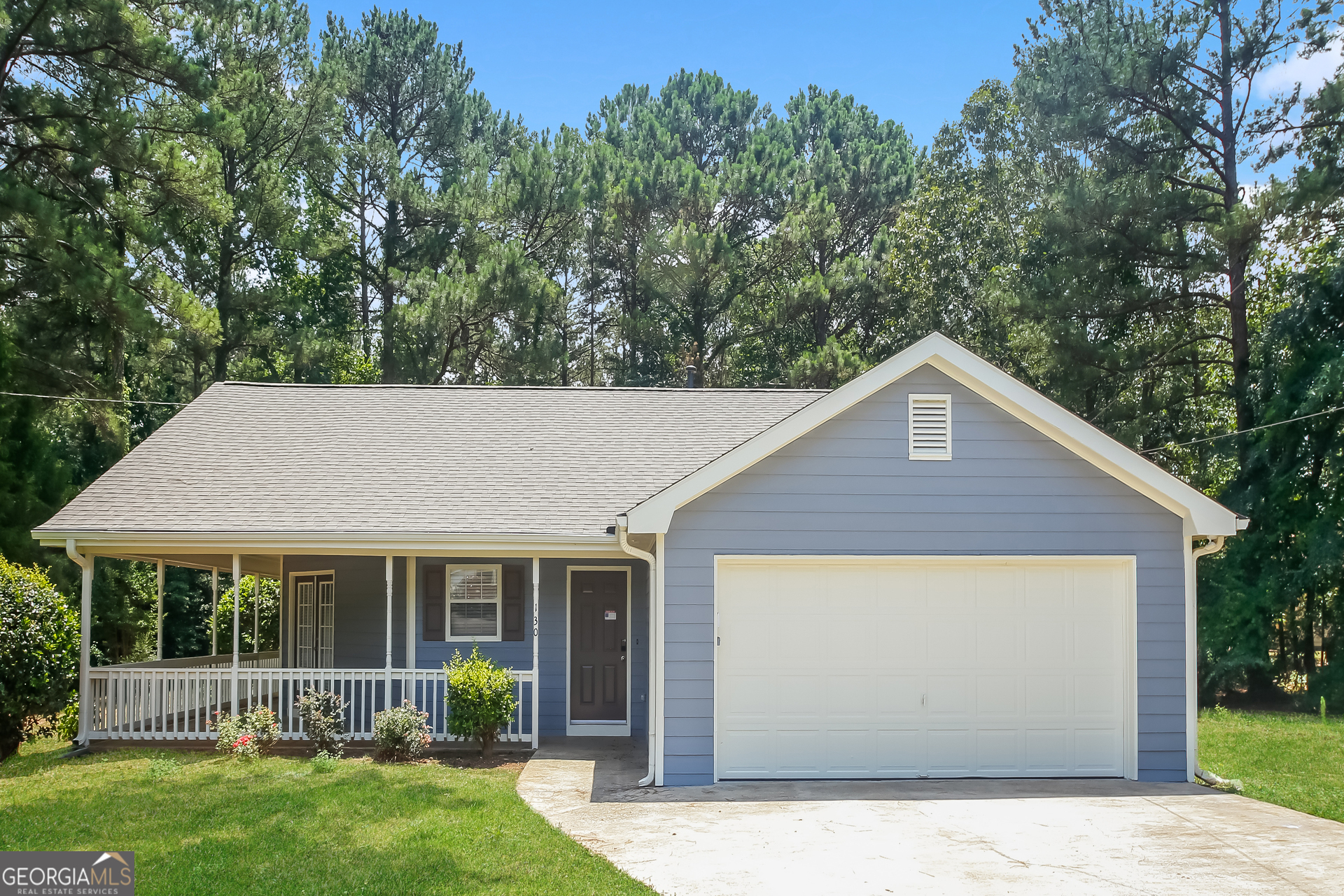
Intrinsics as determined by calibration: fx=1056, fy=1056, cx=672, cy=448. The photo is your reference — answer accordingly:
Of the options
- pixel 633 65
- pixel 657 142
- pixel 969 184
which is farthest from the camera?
pixel 633 65

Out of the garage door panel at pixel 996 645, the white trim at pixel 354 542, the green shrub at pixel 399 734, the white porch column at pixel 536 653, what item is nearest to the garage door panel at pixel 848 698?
the garage door panel at pixel 996 645

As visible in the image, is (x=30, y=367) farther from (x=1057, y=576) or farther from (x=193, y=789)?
(x=1057, y=576)

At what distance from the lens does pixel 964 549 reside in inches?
423

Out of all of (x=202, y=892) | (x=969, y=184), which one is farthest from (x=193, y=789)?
(x=969, y=184)

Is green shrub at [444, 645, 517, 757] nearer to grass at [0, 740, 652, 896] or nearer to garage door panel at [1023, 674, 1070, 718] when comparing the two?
grass at [0, 740, 652, 896]

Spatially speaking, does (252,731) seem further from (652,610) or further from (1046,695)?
(1046,695)

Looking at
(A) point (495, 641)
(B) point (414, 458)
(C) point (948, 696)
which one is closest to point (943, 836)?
(C) point (948, 696)

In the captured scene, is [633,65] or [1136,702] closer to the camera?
[1136,702]

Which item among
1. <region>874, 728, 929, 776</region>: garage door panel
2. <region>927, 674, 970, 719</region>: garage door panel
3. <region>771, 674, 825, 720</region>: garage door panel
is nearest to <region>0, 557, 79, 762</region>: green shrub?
<region>771, 674, 825, 720</region>: garage door panel

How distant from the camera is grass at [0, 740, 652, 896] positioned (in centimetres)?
692

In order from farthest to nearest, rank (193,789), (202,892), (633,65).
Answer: (633,65), (193,789), (202,892)

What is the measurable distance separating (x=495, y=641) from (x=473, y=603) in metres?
0.58

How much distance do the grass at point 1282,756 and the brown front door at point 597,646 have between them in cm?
696

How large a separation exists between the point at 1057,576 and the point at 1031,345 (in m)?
13.6
